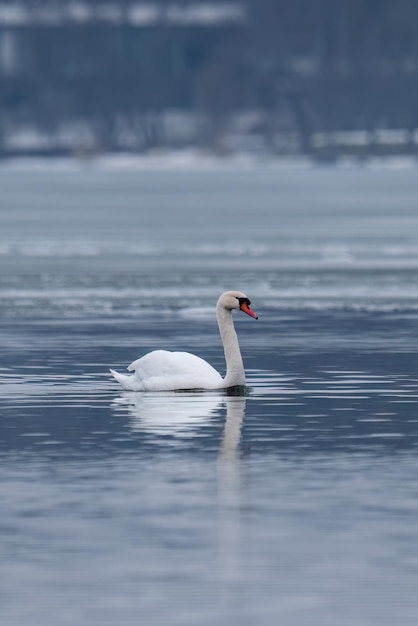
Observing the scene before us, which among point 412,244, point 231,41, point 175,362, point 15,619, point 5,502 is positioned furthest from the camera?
Answer: point 231,41

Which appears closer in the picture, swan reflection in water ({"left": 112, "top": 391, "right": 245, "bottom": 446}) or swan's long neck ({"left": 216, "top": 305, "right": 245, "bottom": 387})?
swan reflection in water ({"left": 112, "top": 391, "right": 245, "bottom": 446})

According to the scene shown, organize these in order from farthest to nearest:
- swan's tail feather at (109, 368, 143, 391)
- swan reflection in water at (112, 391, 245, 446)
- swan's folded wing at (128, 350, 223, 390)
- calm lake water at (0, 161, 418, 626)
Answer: swan's tail feather at (109, 368, 143, 391), swan's folded wing at (128, 350, 223, 390), swan reflection in water at (112, 391, 245, 446), calm lake water at (0, 161, 418, 626)

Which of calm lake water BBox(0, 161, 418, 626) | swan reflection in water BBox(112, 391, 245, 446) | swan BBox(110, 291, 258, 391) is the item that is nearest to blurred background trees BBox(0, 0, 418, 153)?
calm lake water BBox(0, 161, 418, 626)

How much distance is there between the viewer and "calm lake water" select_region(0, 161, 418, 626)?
11.0 metres

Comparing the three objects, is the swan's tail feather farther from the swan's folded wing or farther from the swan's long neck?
the swan's long neck

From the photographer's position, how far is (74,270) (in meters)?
37.3

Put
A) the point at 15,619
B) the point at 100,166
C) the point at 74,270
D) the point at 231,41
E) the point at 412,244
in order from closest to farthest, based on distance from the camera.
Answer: the point at 15,619, the point at 74,270, the point at 412,244, the point at 100,166, the point at 231,41

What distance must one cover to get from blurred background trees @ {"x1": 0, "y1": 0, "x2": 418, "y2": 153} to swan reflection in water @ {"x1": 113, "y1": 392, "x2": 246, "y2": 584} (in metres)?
163

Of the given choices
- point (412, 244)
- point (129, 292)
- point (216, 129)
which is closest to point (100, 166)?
point (216, 129)

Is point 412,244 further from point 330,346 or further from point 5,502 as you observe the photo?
point 5,502

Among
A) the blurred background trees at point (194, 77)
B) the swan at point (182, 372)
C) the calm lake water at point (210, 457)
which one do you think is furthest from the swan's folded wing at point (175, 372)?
the blurred background trees at point (194, 77)

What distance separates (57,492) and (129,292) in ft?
59.7

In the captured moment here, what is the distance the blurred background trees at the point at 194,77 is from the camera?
184m

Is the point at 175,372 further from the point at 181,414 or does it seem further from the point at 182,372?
the point at 181,414
